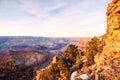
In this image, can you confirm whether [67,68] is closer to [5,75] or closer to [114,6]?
[5,75]

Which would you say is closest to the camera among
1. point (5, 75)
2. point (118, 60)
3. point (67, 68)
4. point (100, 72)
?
point (100, 72)

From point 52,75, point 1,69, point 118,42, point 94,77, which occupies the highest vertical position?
point 118,42

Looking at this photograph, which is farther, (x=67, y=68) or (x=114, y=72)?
(x=67, y=68)

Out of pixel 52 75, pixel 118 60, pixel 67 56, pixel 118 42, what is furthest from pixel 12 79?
pixel 118 60

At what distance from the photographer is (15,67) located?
5938 cm

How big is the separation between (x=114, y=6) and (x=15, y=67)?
36.2m

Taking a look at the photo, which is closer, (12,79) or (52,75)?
(12,79)

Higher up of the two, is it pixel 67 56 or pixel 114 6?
pixel 114 6

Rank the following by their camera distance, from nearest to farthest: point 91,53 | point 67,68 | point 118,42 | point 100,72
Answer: point 100,72 < point 118,42 < point 67,68 < point 91,53

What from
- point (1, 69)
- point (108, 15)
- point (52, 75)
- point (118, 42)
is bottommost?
point (52, 75)

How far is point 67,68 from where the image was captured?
69.9 metres

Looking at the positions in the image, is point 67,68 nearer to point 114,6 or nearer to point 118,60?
point 114,6

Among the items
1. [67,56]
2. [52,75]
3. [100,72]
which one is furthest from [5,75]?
[100,72]

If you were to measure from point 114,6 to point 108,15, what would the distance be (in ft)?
16.3
